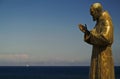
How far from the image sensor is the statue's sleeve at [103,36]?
11.3 meters

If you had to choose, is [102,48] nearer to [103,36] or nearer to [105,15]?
[103,36]

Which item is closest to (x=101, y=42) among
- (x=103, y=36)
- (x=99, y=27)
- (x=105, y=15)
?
(x=103, y=36)

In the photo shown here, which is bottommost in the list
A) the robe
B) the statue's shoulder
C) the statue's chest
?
the robe

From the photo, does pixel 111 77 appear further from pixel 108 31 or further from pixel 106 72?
pixel 108 31

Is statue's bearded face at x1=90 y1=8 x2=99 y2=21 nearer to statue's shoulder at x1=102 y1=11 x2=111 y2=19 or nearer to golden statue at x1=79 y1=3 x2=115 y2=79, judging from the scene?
golden statue at x1=79 y1=3 x2=115 y2=79

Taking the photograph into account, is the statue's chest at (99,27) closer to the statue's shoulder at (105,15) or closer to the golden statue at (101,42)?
the golden statue at (101,42)

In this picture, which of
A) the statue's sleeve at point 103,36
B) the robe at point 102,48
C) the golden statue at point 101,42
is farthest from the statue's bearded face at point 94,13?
the statue's sleeve at point 103,36

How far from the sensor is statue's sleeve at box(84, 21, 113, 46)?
11.3 meters

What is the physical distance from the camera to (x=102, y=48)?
38.1ft

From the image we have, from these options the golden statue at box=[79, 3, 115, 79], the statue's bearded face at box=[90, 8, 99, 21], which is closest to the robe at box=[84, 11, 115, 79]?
the golden statue at box=[79, 3, 115, 79]

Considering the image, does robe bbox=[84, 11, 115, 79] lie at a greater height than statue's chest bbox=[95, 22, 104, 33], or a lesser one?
lesser

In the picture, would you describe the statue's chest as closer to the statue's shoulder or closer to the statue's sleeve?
the statue's sleeve

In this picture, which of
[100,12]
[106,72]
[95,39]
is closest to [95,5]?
[100,12]

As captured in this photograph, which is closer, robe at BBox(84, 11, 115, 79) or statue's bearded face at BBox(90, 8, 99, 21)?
robe at BBox(84, 11, 115, 79)
